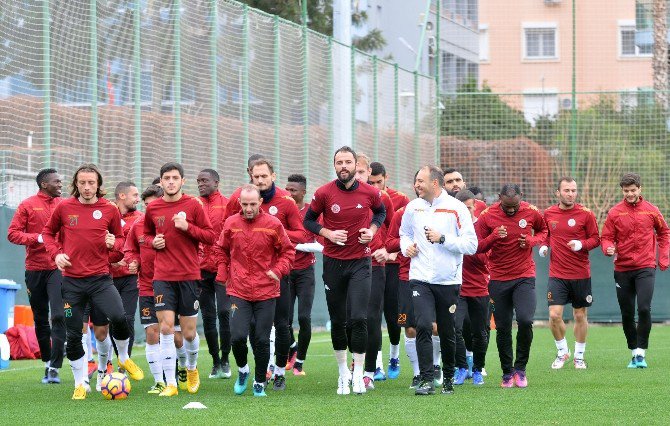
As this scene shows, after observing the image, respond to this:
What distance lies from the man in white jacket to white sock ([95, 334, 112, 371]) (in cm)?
325

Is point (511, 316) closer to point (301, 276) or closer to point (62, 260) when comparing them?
point (301, 276)

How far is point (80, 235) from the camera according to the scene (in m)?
12.9

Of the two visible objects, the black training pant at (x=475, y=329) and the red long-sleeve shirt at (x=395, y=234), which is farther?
the black training pant at (x=475, y=329)

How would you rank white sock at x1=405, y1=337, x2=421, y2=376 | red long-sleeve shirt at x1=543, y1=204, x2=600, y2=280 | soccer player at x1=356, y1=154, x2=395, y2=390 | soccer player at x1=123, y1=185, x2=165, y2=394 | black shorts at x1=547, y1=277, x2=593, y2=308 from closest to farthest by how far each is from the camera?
soccer player at x1=123, y1=185, x2=165, y2=394 → soccer player at x1=356, y1=154, x2=395, y2=390 → white sock at x1=405, y1=337, x2=421, y2=376 → red long-sleeve shirt at x1=543, y1=204, x2=600, y2=280 → black shorts at x1=547, y1=277, x2=593, y2=308

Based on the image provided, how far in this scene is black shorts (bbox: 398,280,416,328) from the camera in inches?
574

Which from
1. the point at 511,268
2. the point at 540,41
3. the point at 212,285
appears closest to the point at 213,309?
the point at 212,285

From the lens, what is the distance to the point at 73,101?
61.3 feet

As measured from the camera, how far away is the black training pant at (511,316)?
13828mm

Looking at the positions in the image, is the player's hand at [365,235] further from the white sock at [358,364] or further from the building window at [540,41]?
the building window at [540,41]

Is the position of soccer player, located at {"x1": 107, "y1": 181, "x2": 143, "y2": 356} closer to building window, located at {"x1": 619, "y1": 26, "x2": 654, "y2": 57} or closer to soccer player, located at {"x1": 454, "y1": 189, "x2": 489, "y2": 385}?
soccer player, located at {"x1": 454, "y1": 189, "x2": 489, "y2": 385}

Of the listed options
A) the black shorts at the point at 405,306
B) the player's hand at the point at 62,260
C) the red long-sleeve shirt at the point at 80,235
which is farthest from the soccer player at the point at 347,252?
the player's hand at the point at 62,260

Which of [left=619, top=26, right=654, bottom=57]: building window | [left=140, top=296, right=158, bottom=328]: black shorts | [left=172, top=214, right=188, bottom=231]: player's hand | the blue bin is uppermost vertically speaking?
[left=619, top=26, right=654, bottom=57]: building window

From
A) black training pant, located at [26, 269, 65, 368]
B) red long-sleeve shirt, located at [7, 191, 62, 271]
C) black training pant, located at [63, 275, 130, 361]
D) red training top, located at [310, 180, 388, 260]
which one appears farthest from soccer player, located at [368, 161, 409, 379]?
red long-sleeve shirt, located at [7, 191, 62, 271]

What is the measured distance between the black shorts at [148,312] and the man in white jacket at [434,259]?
256cm
